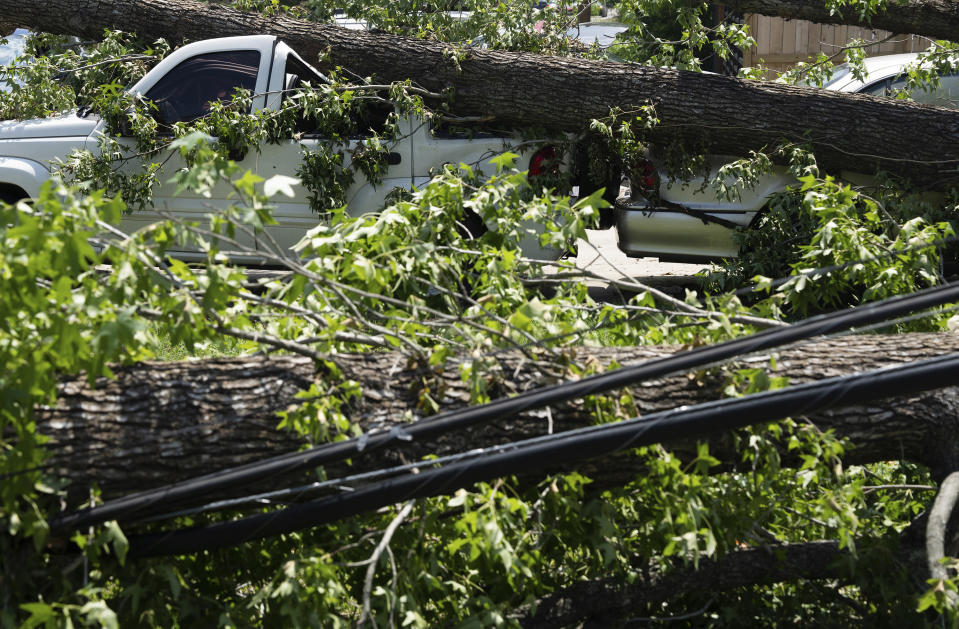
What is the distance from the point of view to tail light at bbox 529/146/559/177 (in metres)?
7.80

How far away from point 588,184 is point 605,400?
5.13m

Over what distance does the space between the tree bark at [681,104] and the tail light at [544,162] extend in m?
0.19

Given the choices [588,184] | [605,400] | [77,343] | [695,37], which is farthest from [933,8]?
[77,343]

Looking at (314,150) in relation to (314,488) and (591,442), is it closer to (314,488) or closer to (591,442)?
(314,488)

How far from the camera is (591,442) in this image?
2.65 metres

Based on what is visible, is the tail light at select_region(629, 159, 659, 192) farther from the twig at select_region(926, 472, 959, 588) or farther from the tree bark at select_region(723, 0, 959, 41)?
the twig at select_region(926, 472, 959, 588)

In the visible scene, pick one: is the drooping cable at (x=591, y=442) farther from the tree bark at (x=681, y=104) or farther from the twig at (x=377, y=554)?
the tree bark at (x=681, y=104)

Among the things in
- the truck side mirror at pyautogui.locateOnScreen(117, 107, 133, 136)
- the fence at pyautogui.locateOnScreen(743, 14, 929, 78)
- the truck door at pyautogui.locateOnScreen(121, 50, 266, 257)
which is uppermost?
the fence at pyautogui.locateOnScreen(743, 14, 929, 78)

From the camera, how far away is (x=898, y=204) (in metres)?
7.26

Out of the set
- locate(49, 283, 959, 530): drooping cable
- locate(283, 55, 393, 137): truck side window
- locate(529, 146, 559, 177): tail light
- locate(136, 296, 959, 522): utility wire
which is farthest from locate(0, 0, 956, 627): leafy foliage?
locate(283, 55, 393, 137): truck side window

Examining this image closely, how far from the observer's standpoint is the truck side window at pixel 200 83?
305 inches

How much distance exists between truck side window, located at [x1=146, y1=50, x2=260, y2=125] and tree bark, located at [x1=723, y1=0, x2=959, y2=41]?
417 centimetres

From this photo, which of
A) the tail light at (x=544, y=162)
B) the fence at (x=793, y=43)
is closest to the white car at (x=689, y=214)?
the tail light at (x=544, y=162)

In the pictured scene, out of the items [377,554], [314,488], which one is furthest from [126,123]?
[377,554]
